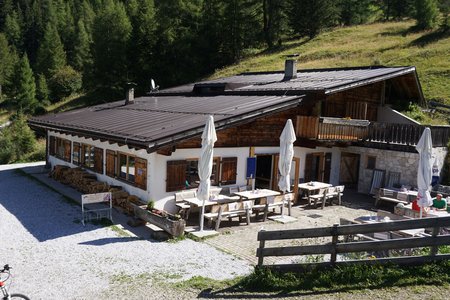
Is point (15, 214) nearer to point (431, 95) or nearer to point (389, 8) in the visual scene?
point (431, 95)

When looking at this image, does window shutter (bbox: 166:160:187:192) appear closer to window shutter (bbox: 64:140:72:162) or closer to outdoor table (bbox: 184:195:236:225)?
outdoor table (bbox: 184:195:236:225)

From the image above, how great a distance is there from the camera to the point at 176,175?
46.1 feet

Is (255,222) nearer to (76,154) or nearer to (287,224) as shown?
(287,224)

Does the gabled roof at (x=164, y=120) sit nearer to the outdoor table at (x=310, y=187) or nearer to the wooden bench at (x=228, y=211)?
the wooden bench at (x=228, y=211)

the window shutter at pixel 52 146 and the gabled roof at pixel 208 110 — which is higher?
the gabled roof at pixel 208 110

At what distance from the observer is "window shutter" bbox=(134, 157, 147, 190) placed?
1400cm

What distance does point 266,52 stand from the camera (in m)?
54.2

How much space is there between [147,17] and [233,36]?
418 inches

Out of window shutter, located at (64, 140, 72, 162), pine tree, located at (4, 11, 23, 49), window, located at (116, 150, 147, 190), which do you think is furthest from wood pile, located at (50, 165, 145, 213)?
pine tree, located at (4, 11, 23, 49)

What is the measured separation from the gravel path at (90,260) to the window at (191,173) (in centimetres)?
279

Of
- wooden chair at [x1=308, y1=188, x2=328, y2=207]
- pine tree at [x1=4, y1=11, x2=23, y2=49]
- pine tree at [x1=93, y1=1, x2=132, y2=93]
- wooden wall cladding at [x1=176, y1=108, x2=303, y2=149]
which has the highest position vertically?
pine tree at [x1=4, y1=11, x2=23, y2=49]

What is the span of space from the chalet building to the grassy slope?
13.2 meters

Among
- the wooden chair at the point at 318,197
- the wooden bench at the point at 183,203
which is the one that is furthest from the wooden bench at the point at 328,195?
the wooden bench at the point at 183,203

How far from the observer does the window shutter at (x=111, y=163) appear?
16250mm
